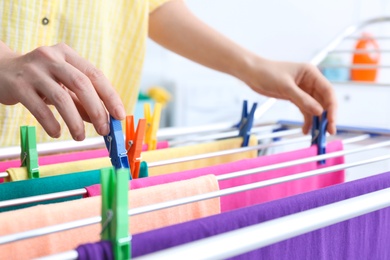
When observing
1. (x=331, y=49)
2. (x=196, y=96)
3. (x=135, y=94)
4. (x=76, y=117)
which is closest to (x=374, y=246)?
(x=76, y=117)

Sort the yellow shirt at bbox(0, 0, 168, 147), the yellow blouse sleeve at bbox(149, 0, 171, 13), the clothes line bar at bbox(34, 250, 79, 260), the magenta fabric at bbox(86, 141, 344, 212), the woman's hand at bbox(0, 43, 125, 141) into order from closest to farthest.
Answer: the clothes line bar at bbox(34, 250, 79, 260)
the woman's hand at bbox(0, 43, 125, 141)
the magenta fabric at bbox(86, 141, 344, 212)
the yellow shirt at bbox(0, 0, 168, 147)
the yellow blouse sleeve at bbox(149, 0, 171, 13)

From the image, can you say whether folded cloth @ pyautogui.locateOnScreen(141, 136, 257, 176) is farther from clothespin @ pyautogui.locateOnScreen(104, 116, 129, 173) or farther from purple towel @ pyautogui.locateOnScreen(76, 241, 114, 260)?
purple towel @ pyautogui.locateOnScreen(76, 241, 114, 260)

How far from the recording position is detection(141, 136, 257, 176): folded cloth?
90cm

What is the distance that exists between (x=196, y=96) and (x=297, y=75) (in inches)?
88.7

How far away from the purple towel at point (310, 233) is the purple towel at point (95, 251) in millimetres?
20

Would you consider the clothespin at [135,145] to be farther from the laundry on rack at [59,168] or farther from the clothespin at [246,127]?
the clothespin at [246,127]

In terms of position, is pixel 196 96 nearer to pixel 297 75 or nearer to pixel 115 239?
pixel 297 75

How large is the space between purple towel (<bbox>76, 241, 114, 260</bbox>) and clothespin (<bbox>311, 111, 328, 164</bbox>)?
628 millimetres

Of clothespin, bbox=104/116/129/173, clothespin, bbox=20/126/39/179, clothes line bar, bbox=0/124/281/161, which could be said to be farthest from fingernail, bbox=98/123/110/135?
clothes line bar, bbox=0/124/281/161

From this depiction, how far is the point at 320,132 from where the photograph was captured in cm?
106

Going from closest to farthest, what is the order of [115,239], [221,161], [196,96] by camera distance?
[115,239] < [221,161] < [196,96]

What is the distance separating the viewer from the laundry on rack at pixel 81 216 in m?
0.54

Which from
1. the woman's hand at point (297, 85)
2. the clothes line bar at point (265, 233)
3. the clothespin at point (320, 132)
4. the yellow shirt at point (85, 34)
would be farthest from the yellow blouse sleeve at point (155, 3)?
the clothes line bar at point (265, 233)

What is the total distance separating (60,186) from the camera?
690mm
